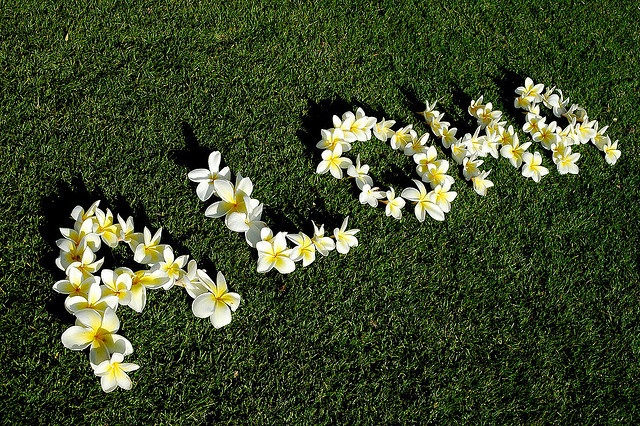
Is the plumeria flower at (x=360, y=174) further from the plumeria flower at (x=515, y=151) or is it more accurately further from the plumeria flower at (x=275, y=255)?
the plumeria flower at (x=515, y=151)

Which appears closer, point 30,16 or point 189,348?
point 189,348

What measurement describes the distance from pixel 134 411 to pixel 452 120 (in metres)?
2.16

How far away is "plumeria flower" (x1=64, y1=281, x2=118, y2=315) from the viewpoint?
1838mm

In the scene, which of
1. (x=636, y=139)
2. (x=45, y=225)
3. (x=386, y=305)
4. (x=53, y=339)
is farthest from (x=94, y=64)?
(x=636, y=139)

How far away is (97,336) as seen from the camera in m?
1.82

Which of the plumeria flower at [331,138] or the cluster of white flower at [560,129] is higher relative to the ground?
the cluster of white flower at [560,129]

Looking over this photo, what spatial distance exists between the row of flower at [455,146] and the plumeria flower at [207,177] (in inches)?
19.5

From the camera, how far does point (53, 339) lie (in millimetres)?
2033

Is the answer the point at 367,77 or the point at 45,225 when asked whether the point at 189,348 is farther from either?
the point at 367,77

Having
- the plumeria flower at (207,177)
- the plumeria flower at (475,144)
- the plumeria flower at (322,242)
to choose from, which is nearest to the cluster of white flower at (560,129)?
the plumeria flower at (475,144)

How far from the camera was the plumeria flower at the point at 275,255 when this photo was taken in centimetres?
212

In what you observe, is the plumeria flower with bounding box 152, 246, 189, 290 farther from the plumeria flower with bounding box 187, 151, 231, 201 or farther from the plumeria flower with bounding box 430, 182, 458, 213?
the plumeria flower with bounding box 430, 182, 458, 213

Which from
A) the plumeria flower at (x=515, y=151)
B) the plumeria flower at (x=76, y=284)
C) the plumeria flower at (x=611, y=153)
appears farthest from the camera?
the plumeria flower at (x=611, y=153)

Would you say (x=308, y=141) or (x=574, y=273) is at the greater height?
(x=308, y=141)
